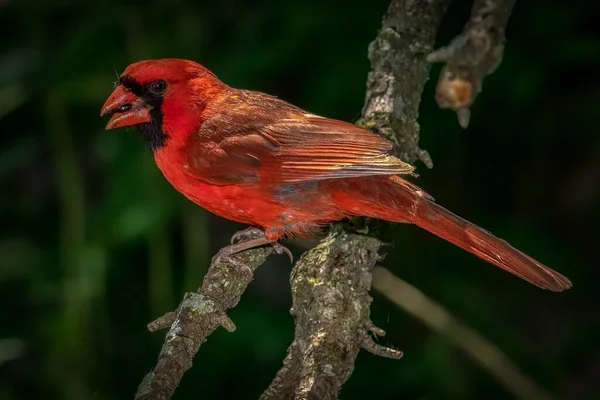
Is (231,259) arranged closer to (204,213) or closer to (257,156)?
(257,156)

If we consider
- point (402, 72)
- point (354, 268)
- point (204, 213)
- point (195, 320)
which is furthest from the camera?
point (204, 213)

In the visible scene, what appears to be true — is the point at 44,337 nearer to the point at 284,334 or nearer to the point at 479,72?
the point at 284,334

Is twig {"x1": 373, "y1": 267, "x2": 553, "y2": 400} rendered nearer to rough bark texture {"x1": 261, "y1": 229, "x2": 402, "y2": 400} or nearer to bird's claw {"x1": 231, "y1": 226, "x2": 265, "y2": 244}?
bird's claw {"x1": 231, "y1": 226, "x2": 265, "y2": 244}

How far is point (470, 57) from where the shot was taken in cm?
252

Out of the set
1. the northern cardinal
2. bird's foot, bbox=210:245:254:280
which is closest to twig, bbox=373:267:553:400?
the northern cardinal

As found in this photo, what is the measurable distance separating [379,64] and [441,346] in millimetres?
1155

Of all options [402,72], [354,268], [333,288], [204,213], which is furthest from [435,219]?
[204,213]

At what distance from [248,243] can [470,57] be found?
95 centimetres

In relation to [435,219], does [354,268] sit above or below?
below

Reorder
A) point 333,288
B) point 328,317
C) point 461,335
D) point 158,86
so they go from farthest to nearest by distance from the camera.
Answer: point 461,335, point 158,86, point 333,288, point 328,317

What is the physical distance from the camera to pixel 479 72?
254 centimetres

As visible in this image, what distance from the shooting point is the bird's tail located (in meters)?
2.73

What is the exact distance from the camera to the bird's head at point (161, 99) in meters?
3.01

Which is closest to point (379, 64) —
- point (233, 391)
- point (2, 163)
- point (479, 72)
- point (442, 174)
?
point (479, 72)
